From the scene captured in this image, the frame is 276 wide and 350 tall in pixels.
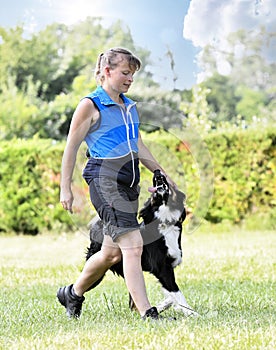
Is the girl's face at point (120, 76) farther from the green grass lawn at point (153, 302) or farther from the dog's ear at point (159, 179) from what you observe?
the green grass lawn at point (153, 302)

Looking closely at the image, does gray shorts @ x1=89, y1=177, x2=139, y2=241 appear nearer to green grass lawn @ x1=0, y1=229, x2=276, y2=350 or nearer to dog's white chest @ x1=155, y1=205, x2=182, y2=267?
dog's white chest @ x1=155, y1=205, x2=182, y2=267

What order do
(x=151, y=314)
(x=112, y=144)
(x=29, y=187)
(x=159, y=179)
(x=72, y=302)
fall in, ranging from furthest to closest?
(x=29, y=187), (x=72, y=302), (x=159, y=179), (x=112, y=144), (x=151, y=314)

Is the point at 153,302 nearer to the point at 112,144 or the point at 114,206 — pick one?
the point at 114,206

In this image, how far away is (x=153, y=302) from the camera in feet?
14.0

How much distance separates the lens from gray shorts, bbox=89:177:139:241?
11.1ft

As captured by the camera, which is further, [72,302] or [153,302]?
[153,302]

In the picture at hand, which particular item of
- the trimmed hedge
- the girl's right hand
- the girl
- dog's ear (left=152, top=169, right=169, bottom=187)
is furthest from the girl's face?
the trimmed hedge

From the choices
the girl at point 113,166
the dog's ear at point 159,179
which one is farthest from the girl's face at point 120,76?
the dog's ear at point 159,179

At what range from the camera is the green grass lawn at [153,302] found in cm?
288

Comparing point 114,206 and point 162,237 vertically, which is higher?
point 114,206

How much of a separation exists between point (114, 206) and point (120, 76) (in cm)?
65

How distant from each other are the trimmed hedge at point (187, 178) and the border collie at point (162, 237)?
15.8 ft

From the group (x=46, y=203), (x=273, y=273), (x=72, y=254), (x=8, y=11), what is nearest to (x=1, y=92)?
(x=8, y=11)

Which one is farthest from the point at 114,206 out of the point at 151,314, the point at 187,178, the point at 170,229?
the point at 187,178
